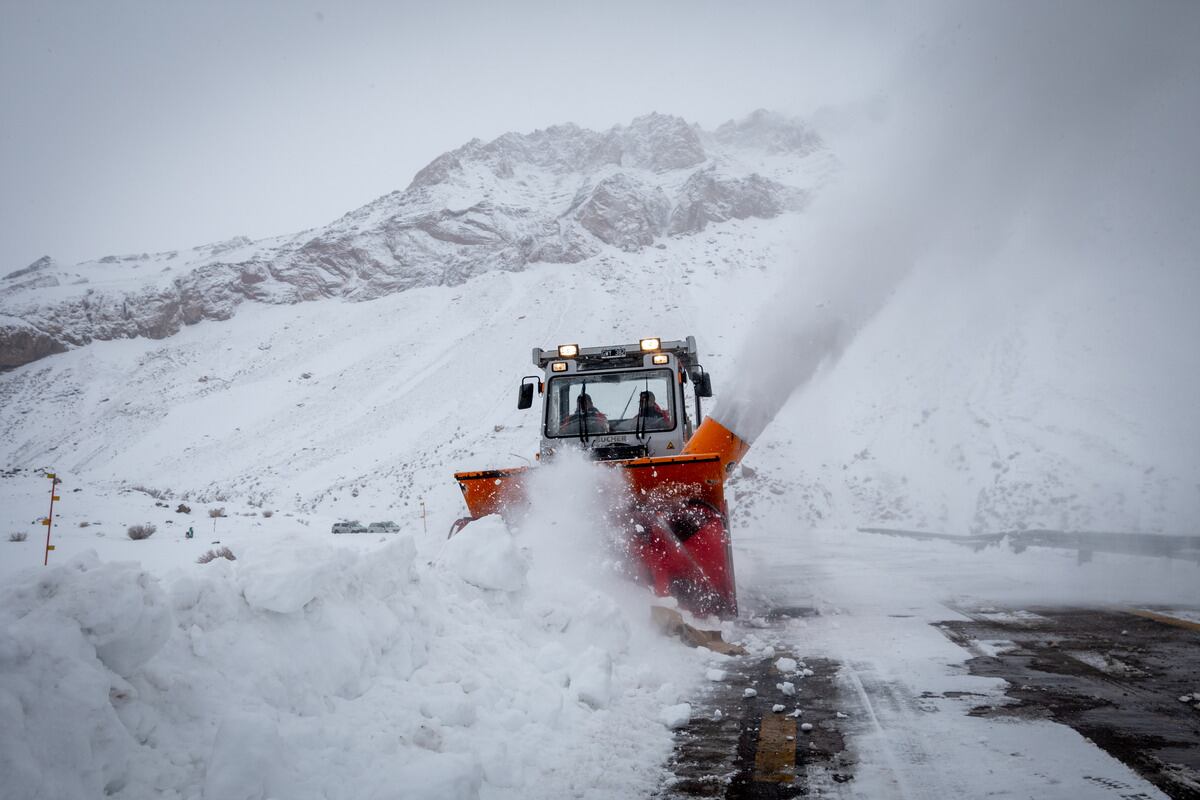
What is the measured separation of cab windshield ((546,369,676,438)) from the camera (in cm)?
789

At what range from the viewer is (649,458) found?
6.32 m

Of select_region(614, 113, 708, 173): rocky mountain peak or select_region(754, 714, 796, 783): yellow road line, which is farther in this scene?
select_region(614, 113, 708, 173): rocky mountain peak

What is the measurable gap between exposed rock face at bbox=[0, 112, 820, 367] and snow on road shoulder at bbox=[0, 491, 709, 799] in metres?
45.2

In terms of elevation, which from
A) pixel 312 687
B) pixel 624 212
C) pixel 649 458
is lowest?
pixel 312 687

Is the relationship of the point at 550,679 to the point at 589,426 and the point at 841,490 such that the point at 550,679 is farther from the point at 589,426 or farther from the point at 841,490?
the point at 841,490

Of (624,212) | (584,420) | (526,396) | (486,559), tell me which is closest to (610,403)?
(584,420)

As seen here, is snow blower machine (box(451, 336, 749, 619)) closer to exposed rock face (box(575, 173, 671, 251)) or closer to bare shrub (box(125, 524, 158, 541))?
bare shrub (box(125, 524, 158, 541))

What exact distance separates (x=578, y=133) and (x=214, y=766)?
75786mm

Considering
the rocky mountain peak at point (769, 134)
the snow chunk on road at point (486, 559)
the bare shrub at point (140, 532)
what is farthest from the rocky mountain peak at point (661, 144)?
the snow chunk on road at point (486, 559)

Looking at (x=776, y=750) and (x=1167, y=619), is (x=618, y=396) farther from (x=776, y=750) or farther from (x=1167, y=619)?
(x=1167, y=619)

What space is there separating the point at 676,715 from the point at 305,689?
1.88 meters

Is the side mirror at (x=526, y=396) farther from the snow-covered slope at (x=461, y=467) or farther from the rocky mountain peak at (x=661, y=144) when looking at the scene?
the rocky mountain peak at (x=661, y=144)

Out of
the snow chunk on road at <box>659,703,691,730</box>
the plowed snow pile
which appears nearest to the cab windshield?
the plowed snow pile

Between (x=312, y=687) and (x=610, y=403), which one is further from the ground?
(x=610, y=403)
